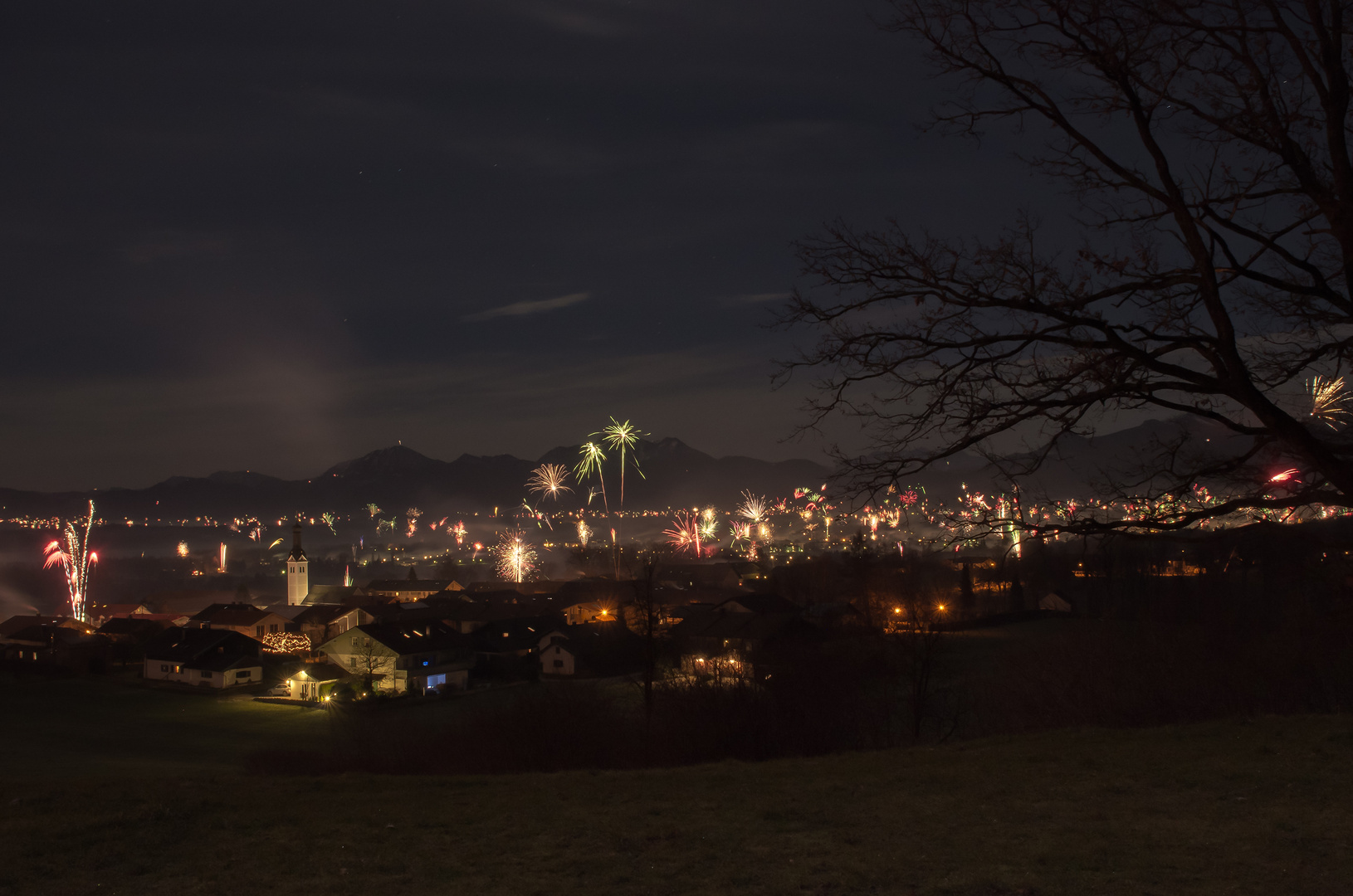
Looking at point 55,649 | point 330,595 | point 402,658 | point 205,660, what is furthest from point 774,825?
point 330,595

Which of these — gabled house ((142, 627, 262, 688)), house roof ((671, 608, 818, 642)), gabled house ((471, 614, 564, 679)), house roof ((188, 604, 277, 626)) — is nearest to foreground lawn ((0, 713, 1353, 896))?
house roof ((671, 608, 818, 642))

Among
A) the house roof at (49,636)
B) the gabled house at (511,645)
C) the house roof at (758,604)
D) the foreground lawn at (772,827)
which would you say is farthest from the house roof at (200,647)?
the foreground lawn at (772,827)

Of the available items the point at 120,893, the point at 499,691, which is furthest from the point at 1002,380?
the point at 499,691

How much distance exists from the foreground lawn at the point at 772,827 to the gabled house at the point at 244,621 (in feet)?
231

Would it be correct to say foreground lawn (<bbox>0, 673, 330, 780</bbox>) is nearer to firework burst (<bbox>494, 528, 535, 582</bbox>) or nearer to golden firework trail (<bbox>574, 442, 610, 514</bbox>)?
golden firework trail (<bbox>574, 442, 610, 514</bbox>)

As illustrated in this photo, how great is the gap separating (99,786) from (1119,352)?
13.8 metres

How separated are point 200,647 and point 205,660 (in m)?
1.67

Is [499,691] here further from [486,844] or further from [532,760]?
[486,844]

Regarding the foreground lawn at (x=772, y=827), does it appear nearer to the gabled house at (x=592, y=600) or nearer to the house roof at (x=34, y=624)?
the gabled house at (x=592, y=600)

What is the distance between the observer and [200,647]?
5562cm

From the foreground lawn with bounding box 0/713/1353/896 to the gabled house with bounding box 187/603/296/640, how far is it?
231 ft

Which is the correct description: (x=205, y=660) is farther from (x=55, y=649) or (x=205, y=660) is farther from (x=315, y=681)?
(x=55, y=649)

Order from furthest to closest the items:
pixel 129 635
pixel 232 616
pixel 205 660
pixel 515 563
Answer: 1. pixel 515 563
2. pixel 232 616
3. pixel 129 635
4. pixel 205 660

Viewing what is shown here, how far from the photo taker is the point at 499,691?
48.1 metres
